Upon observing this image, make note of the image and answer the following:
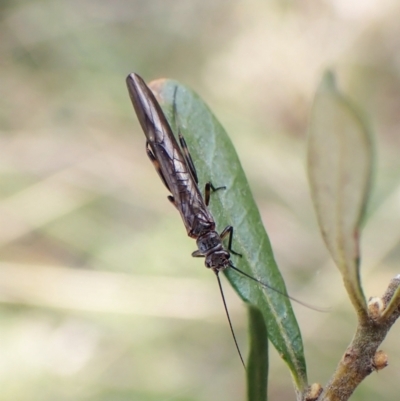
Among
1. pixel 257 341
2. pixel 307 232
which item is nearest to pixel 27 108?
pixel 307 232

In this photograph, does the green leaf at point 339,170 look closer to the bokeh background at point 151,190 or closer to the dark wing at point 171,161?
the dark wing at point 171,161

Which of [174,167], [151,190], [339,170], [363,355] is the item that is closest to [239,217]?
[363,355]

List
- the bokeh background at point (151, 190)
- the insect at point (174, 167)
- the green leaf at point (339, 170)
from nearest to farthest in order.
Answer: the green leaf at point (339, 170), the insect at point (174, 167), the bokeh background at point (151, 190)

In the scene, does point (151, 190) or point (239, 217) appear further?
point (151, 190)

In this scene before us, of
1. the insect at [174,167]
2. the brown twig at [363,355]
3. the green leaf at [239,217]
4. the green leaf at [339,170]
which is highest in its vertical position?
the insect at [174,167]

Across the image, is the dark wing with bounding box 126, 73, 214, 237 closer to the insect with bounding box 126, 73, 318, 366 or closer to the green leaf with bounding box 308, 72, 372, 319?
the insect with bounding box 126, 73, 318, 366

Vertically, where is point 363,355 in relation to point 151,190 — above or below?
below

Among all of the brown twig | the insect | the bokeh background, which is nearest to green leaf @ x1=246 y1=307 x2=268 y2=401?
the brown twig

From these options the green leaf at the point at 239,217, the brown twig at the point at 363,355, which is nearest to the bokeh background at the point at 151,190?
the green leaf at the point at 239,217

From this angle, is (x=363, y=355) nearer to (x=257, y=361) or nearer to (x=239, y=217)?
(x=257, y=361)
